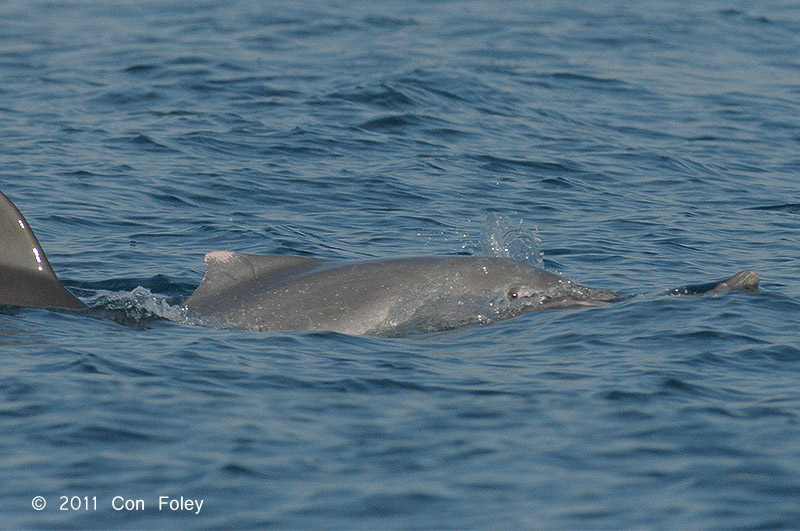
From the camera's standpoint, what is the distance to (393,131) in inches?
837

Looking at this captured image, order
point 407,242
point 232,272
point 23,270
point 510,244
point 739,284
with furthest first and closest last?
point 407,242, point 510,244, point 739,284, point 232,272, point 23,270

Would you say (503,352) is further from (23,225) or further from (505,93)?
(505,93)

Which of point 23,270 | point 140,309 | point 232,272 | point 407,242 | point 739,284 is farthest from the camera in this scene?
point 407,242

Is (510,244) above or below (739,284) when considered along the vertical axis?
below

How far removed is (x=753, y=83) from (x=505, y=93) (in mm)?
5464

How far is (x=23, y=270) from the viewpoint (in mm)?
11023

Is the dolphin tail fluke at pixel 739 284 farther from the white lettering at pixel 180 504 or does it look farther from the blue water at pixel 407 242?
the white lettering at pixel 180 504

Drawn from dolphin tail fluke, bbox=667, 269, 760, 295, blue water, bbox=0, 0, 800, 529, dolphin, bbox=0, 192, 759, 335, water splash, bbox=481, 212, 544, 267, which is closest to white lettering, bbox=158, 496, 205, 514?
blue water, bbox=0, 0, 800, 529

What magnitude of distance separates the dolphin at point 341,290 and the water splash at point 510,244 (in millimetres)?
2078

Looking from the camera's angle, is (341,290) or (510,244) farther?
(510,244)

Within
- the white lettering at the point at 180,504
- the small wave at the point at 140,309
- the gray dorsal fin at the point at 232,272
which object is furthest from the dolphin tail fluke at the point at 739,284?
the white lettering at the point at 180,504

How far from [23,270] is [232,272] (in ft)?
5.81

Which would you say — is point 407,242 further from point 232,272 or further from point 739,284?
point 739,284

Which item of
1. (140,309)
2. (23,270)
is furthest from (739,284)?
(23,270)
